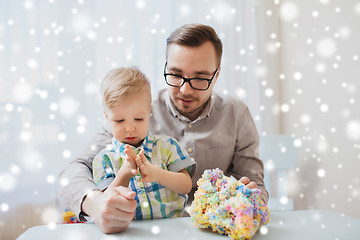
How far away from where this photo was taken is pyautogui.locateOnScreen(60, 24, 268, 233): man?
1328mm

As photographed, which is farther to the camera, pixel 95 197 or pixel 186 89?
pixel 186 89

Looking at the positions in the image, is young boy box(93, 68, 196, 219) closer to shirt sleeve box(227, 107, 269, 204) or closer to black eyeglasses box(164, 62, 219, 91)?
black eyeglasses box(164, 62, 219, 91)

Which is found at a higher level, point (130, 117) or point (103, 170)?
point (130, 117)

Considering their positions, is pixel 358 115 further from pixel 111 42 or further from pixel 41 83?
pixel 41 83

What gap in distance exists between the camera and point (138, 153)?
3.45 ft

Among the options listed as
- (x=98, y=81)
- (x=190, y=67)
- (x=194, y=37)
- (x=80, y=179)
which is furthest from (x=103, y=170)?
(x=98, y=81)

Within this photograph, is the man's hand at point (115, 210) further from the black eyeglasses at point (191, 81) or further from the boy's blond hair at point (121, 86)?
the black eyeglasses at point (191, 81)

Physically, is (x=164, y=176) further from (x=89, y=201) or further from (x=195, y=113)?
(x=195, y=113)

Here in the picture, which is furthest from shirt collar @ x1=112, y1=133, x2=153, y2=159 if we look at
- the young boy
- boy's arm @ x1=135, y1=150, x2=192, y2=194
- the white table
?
the white table

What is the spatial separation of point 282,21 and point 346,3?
0.93m

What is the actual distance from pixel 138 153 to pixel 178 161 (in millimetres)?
147

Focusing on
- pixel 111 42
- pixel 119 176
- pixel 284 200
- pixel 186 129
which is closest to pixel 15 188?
pixel 111 42

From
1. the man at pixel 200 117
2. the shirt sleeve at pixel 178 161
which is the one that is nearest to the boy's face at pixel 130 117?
the shirt sleeve at pixel 178 161

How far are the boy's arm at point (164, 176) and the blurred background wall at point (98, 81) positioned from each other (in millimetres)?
1457
